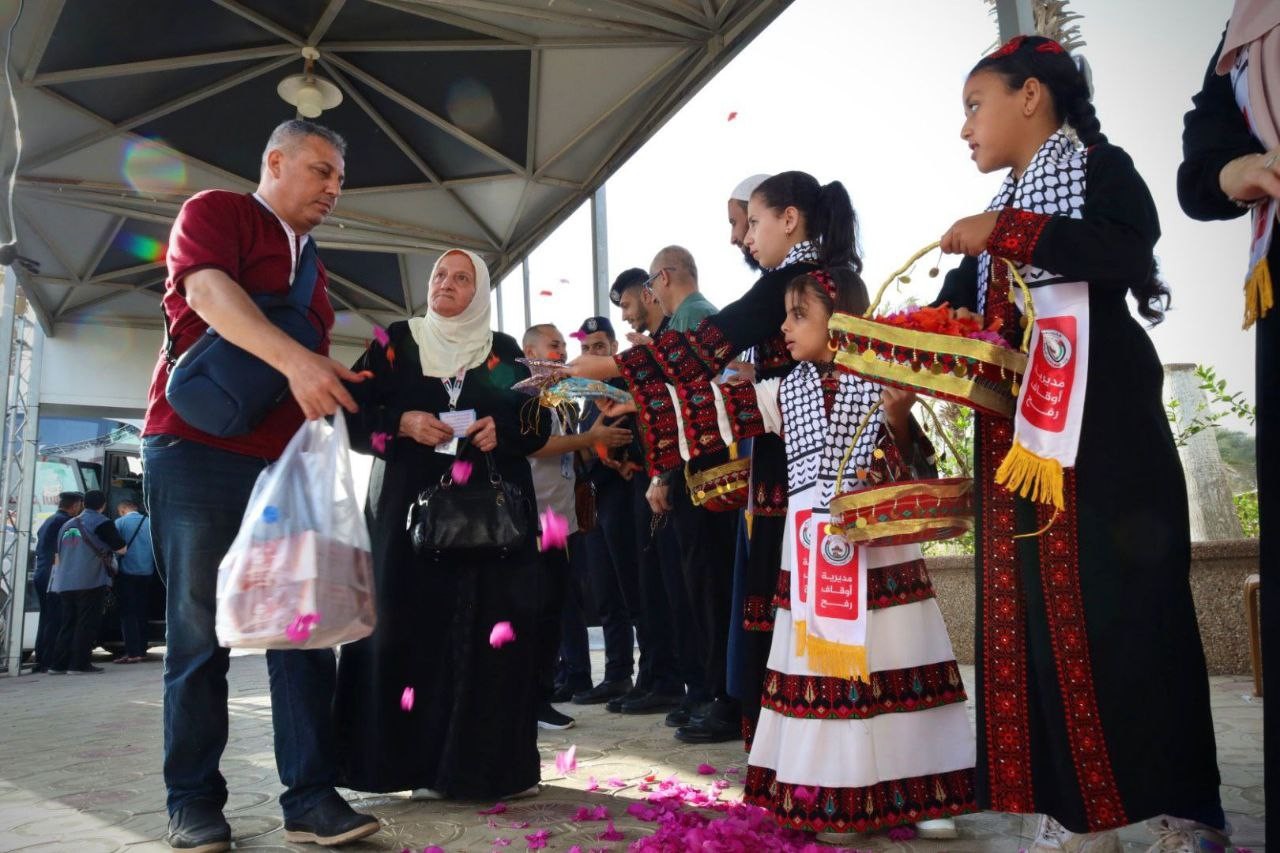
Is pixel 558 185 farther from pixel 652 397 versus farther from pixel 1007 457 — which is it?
pixel 1007 457

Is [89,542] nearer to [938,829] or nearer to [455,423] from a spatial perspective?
[455,423]

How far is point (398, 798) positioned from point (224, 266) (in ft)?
5.12

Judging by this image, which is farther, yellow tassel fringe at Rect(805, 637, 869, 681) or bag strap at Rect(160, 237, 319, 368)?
bag strap at Rect(160, 237, 319, 368)

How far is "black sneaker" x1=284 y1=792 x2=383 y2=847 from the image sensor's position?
210 centimetres

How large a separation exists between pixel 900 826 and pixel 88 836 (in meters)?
2.02

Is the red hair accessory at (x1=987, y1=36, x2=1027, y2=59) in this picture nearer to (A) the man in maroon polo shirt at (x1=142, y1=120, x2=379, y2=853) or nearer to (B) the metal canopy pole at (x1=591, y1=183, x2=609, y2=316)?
(A) the man in maroon polo shirt at (x1=142, y1=120, x2=379, y2=853)

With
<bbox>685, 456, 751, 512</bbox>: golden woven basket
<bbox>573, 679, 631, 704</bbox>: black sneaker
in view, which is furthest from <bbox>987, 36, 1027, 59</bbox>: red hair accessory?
<bbox>573, 679, 631, 704</bbox>: black sneaker

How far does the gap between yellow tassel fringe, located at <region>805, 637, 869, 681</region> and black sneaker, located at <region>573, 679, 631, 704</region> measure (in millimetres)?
2780

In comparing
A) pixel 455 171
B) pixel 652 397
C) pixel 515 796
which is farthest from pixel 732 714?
pixel 455 171

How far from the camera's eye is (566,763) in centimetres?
301

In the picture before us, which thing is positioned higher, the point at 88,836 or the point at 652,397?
the point at 652,397

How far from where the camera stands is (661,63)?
6.91 m

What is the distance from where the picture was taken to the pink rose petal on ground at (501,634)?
8.59 ft

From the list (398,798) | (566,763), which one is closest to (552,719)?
(566,763)
